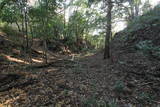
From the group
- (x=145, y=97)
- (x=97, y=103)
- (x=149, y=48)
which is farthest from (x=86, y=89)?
(x=149, y=48)

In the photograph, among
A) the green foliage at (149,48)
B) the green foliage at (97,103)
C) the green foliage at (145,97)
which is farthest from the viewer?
the green foliage at (149,48)

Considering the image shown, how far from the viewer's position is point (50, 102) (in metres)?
4.30

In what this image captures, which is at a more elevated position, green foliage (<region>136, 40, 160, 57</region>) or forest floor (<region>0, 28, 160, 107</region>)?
green foliage (<region>136, 40, 160, 57</region>)

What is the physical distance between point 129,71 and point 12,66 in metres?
7.88

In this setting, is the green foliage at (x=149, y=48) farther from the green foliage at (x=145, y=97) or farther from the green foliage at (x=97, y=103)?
the green foliage at (x=97, y=103)

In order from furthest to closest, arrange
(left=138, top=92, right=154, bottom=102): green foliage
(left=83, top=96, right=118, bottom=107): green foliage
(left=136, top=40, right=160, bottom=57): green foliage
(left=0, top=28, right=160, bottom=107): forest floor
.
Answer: (left=136, top=40, right=160, bottom=57): green foliage < (left=138, top=92, right=154, bottom=102): green foliage < (left=0, top=28, right=160, bottom=107): forest floor < (left=83, top=96, right=118, bottom=107): green foliage

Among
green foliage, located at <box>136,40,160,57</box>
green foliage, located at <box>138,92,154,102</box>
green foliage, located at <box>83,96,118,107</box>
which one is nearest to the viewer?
green foliage, located at <box>83,96,118,107</box>

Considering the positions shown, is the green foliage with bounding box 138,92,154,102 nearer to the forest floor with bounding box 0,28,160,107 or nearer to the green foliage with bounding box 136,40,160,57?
the forest floor with bounding box 0,28,160,107

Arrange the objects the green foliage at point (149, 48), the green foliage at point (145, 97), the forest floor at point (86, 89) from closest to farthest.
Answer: the forest floor at point (86, 89) < the green foliage at point (145, 97) < the green foliage at point (149, 48)

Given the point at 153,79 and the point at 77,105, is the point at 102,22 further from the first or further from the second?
the point at 77,105

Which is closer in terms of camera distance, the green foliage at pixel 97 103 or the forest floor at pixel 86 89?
the green foliage at pixel 97 103

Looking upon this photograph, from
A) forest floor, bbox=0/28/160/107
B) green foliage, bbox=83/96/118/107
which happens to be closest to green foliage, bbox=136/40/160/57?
forest floor, bbox=0/28/160/107

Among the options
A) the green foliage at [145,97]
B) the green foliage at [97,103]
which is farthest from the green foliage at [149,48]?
the green foliage at [97,103]

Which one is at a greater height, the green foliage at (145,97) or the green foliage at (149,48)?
the green foliage at (149,48)
